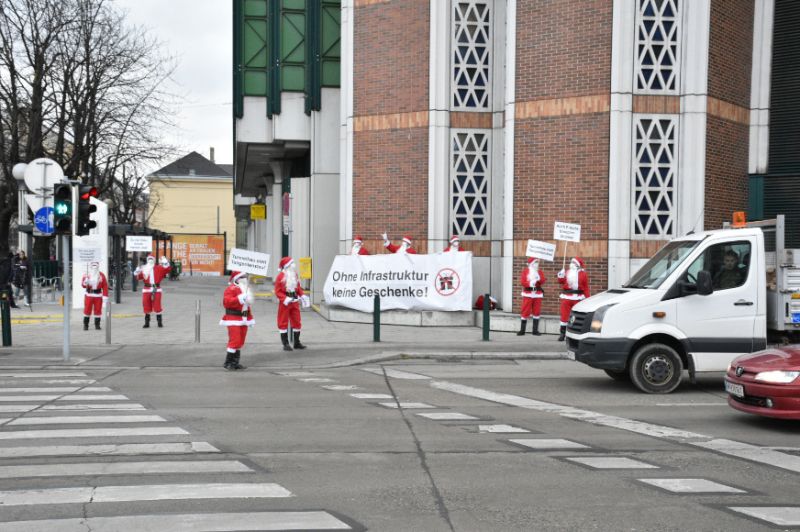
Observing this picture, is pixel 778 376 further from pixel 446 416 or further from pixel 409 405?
pixel 409 405

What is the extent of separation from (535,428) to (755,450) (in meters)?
2.19

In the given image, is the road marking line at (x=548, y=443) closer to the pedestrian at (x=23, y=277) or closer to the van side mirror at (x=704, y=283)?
the van side mirror at (x=704, y=283)

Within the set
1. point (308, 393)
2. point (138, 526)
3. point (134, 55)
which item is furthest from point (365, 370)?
point (134, 55)

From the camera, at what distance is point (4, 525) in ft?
17.8

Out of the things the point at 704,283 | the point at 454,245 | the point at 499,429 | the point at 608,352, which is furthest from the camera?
the point at 454,245

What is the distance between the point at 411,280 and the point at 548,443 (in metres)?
12.8

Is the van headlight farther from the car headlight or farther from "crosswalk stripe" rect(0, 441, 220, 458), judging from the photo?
"crosswalk stripe" rect(0, 441, 220, 458)

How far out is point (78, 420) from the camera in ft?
30.1

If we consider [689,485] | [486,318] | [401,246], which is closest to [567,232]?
[486,318]

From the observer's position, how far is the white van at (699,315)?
11312 millimetres

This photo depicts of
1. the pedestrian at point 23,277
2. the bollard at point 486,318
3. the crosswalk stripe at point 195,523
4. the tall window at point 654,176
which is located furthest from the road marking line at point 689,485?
the pedestrian at point 23,277

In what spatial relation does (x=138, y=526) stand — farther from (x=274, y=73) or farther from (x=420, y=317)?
(x=274, y=73)

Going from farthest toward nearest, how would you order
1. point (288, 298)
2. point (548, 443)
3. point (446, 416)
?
point (288, 298) < point (446, 416) < point (548, 443)

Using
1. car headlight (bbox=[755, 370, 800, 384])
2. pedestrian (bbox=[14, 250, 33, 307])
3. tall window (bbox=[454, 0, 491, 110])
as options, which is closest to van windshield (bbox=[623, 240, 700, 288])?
car headlight (bbox=[755, 370, 800, 384])
